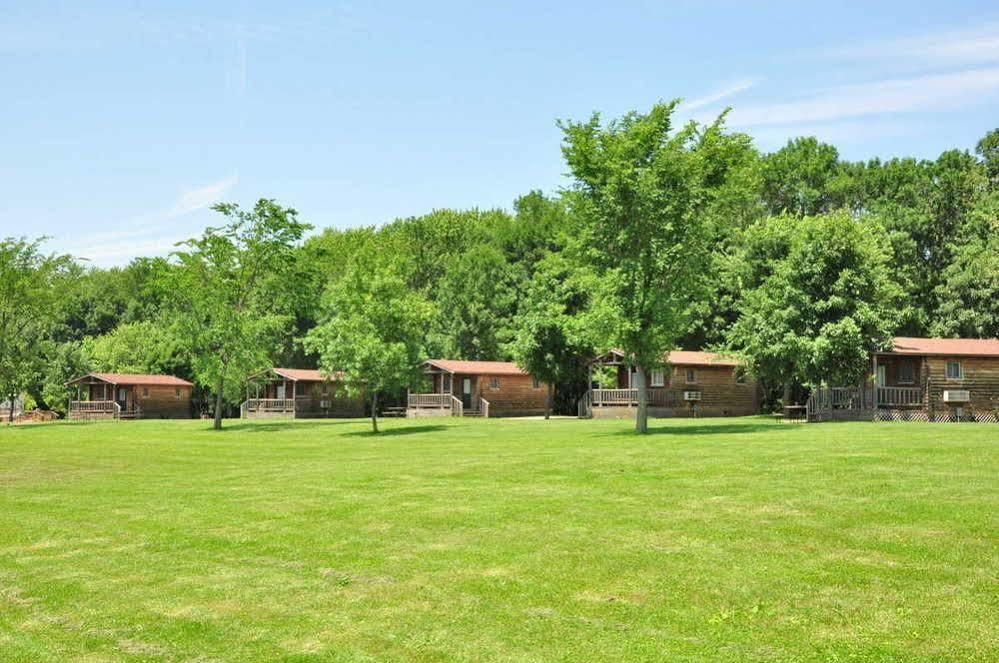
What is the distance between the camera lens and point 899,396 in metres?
49.9

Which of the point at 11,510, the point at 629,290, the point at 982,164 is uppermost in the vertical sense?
the point at 982,164

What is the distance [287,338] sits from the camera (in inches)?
3693

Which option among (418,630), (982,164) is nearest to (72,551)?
(418,630)

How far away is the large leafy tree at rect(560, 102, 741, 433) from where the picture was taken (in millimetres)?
38000

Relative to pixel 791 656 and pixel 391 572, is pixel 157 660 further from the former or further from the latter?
pixel 791 656

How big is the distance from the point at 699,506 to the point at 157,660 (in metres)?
9.62

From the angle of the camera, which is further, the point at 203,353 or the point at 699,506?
the point at 203,353

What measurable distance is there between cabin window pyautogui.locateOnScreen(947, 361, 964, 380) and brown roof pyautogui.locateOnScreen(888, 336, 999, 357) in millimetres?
779

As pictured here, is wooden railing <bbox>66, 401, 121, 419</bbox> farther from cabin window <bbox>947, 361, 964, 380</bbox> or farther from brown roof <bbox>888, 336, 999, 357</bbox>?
cabin window <bbox>947, 361, 964, 380</bbox>

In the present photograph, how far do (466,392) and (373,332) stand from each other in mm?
24946

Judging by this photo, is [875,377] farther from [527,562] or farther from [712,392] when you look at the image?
[527,562]

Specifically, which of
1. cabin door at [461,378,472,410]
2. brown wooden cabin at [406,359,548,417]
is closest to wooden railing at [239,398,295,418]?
brown wooden cabin at [406,359,548,417]

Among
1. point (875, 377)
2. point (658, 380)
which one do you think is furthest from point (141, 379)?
point (875, 377)

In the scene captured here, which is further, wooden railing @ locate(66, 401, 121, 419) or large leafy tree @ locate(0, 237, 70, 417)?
wooden railing @ locate(66, 401, 121, 419)
